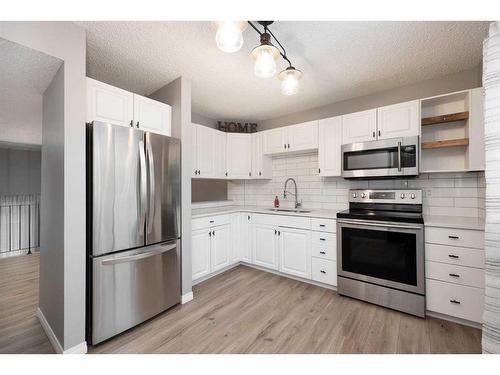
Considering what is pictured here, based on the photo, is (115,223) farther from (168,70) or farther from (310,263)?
(310,263)

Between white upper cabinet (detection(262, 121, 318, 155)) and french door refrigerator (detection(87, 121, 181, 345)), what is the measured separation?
1659mm

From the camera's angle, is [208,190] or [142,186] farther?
[208,190]

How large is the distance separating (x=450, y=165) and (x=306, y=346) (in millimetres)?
2371

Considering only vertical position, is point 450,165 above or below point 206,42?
below

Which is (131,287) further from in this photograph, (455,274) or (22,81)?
(455,274)

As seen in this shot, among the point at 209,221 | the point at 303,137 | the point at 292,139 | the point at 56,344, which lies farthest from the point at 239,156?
the point at 56,344

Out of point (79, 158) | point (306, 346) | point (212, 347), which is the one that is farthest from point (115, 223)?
point (306, 346)

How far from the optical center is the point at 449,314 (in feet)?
6.24

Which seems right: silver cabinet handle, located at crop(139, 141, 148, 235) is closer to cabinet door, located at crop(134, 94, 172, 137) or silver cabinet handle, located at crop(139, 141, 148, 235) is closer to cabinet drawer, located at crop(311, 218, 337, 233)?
cabinet door, located at crop(134, 94, 172, 137)

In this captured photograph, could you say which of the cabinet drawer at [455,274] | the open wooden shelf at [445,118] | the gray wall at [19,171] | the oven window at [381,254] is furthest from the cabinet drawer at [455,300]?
the gray wall at [19,171]

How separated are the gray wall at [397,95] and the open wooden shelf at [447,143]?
23.6 inches

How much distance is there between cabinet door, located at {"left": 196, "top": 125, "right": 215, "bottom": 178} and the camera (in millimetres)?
3050

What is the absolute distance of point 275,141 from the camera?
337 centimetres

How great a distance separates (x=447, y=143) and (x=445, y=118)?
26 centimetres
